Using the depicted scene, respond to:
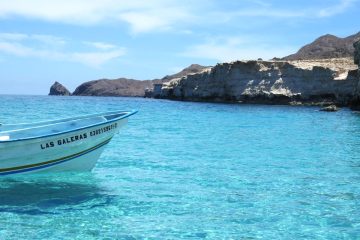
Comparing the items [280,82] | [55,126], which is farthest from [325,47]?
[55,126]

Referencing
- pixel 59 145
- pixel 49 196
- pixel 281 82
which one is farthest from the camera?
pixel 281 82

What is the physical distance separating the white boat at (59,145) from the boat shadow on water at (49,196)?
43 cm

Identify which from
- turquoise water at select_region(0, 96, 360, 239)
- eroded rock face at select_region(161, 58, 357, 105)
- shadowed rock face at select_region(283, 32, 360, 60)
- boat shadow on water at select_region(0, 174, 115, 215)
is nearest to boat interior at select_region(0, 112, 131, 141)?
turquoise water at select_region(0, 96, 360, 239)

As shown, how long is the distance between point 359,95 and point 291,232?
4730 cm

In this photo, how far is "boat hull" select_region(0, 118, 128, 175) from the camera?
11734 mm

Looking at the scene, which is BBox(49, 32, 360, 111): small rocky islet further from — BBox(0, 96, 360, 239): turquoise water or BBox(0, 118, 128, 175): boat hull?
BBox(0, 118, 128, 175): boat hull

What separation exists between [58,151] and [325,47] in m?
144

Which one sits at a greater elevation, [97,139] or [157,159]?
[97,139]

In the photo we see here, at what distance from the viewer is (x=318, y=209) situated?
33.1ft

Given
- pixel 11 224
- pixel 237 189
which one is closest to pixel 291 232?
pixel 237 189

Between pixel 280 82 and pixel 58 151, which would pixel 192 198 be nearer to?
pixel 58 151

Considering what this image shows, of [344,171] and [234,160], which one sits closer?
[344,171]

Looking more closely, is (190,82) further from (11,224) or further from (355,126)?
(11,224)

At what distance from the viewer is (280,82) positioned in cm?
7688
